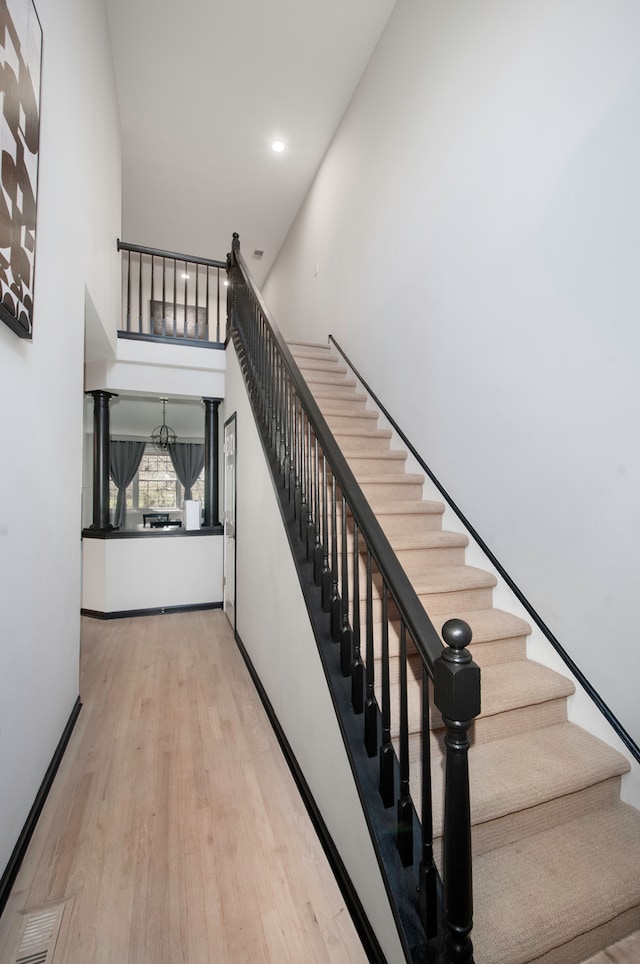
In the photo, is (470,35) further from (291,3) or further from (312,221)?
(312,221)

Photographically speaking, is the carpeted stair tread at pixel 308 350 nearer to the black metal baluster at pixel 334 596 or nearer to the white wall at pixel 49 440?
the white wall at pixel 49 440

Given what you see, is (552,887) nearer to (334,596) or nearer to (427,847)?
(427,847)

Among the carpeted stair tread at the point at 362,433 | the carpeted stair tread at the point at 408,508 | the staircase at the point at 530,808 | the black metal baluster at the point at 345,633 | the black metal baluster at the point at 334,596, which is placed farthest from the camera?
the carpeted stair tread at the point at 362,433

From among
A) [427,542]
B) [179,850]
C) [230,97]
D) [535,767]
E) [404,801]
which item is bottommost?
[179,850]

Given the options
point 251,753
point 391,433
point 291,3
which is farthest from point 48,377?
point 291,3

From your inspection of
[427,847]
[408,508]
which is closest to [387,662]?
[427,847]

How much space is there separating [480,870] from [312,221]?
21.4 ft

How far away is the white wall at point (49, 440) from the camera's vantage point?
1497 millimetres

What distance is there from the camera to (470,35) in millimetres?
2738

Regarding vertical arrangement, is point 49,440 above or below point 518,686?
above

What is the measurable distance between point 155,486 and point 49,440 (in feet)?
31.6

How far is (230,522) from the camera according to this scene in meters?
4.13

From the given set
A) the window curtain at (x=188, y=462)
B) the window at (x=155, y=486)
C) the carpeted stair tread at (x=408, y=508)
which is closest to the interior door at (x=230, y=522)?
the carpeted stair tread at (x=408, y=508)

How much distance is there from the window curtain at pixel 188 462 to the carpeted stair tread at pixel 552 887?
34.4 feet
